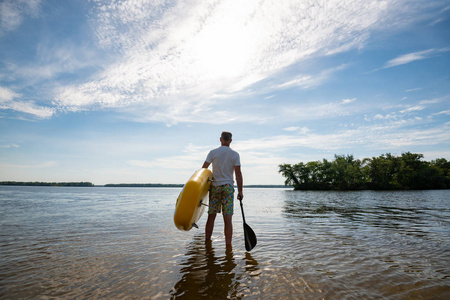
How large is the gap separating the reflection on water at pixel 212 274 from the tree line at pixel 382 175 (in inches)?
2975

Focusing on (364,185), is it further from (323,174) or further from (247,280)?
(247,280)

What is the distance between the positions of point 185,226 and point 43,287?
8.18 feet

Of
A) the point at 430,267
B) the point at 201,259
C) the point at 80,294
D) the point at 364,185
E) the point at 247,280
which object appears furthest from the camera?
the point at 364,185

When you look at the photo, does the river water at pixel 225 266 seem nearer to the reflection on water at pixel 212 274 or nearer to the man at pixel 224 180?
the reflection on water at pixel 212 274

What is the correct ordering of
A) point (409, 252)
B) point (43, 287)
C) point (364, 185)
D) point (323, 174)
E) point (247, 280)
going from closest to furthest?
point (43, 287) < point (247, 280) < point (409, 252) < point (364, 185) < point (323, 174)

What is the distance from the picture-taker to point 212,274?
374cm

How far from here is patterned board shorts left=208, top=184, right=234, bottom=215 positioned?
5.36m

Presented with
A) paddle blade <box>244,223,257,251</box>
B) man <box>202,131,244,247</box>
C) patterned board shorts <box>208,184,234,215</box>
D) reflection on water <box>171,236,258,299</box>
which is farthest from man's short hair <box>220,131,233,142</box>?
reflection on water <box>171,236,258,299</box>

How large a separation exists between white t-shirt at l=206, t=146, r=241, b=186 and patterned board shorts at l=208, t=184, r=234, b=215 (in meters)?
0.12

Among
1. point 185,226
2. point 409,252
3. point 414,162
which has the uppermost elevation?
point 414,162

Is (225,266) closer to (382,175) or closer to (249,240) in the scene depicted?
(249,240)

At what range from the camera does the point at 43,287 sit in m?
3.25

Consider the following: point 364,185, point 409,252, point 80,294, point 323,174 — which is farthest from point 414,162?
point 80,294

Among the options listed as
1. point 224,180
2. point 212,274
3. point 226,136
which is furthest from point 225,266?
point 226,136
